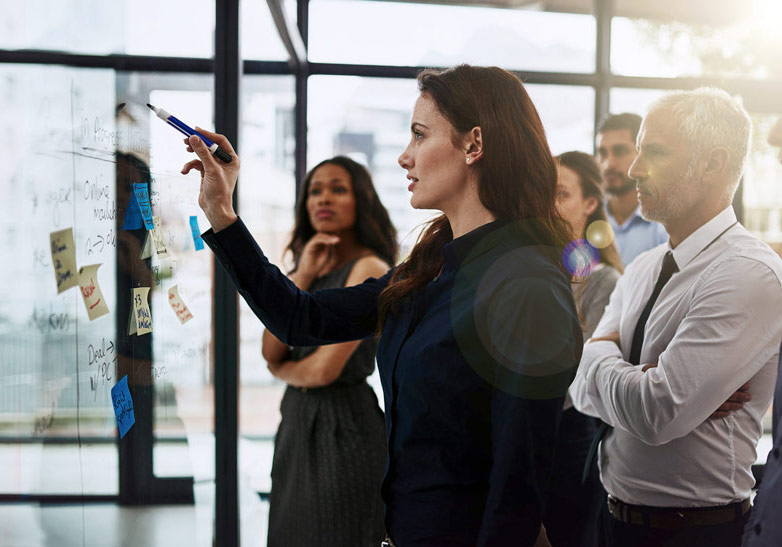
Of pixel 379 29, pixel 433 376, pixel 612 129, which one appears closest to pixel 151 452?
pixel 433 376

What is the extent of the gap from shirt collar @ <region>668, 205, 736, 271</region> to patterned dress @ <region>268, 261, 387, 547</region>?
101cm

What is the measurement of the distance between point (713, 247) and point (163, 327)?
4.04ft

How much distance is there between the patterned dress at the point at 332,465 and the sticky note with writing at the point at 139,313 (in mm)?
865

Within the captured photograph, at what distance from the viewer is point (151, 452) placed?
1.33m

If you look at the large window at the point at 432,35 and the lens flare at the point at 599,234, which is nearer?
the lens flare at the point at 599,234

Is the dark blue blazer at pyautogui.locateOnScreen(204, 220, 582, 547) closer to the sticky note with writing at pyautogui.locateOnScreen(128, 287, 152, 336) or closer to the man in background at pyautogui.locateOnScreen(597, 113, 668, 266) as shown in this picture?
the sticky note with writing at pyautogui.locateOnScreen(128, 287, 152, 336)

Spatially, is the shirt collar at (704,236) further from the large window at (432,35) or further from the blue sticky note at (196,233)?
the large window at (432,35)

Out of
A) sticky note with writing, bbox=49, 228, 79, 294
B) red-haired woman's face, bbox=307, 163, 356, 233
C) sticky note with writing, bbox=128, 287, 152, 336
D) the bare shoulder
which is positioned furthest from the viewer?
red-haired woman's face, bbox=307, 163, 356, 233

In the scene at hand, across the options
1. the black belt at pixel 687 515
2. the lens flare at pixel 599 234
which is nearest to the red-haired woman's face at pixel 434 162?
the black belt at pixel 687 515

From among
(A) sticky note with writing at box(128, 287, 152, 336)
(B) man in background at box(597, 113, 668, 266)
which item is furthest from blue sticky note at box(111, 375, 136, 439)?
(B) man in background at box(597, 113, 668, 266)

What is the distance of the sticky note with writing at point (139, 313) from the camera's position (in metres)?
1.16

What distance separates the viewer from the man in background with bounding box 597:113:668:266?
2764mm

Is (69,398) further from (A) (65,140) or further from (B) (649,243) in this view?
(B) (649,243)

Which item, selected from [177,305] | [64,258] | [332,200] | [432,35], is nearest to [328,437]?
[177,305]
